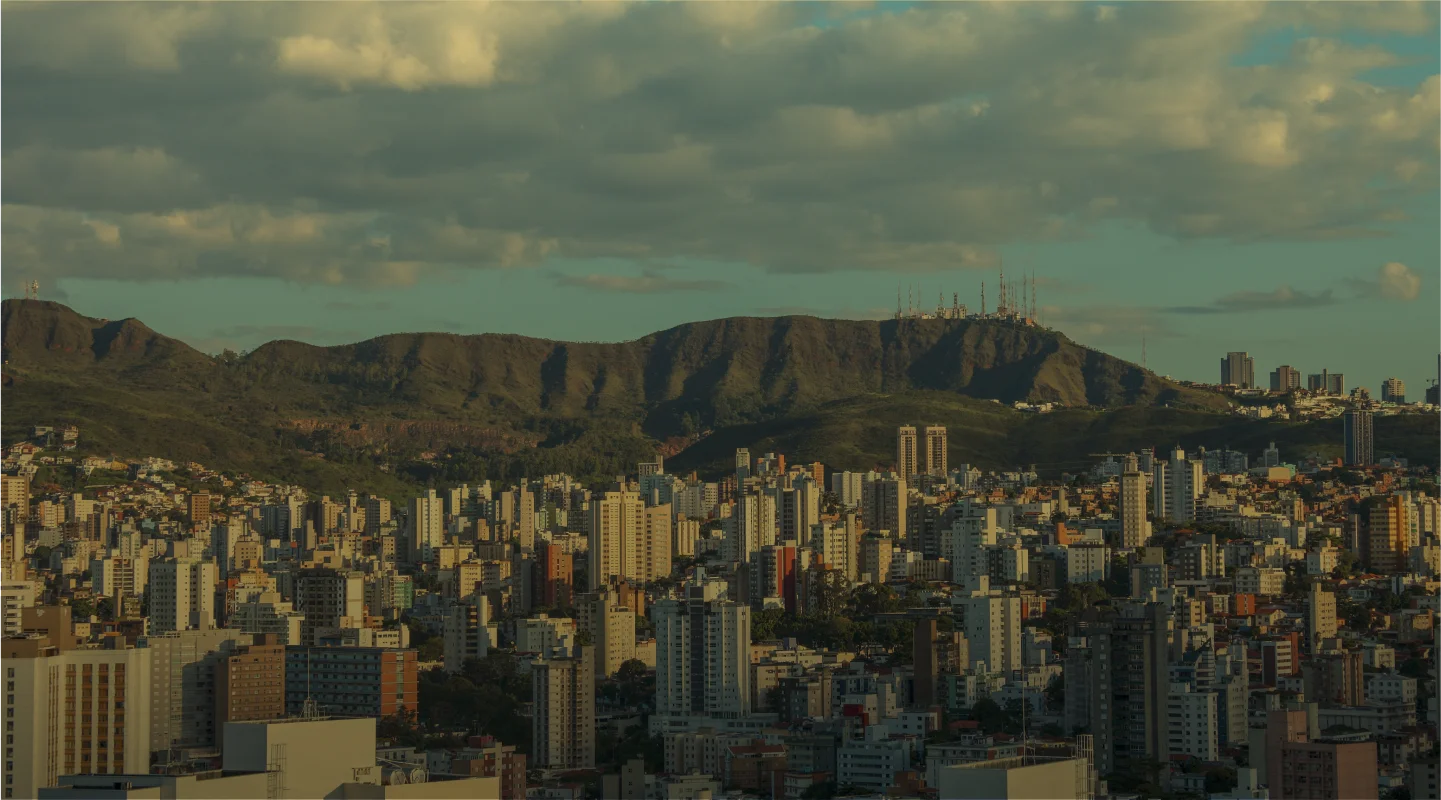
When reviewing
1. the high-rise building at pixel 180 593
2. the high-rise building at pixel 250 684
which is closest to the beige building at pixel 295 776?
the high-rise building at pixel 250 684

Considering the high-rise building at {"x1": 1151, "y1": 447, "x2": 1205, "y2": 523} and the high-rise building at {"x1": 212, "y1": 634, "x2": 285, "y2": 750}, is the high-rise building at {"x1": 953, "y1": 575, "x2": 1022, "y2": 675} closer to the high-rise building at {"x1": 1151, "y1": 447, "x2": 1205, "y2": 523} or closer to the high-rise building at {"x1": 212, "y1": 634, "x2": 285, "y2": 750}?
the high-rise building at {"x1": 212, "y1": 634, "x2": 285, "y2": 750}

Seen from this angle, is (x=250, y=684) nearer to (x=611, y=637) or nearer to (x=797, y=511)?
(x=611, y=637)

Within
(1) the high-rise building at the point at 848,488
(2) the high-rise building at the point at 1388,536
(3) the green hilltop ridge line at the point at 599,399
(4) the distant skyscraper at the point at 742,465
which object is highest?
(3) the green hilltop ridge line at the point at 599,399

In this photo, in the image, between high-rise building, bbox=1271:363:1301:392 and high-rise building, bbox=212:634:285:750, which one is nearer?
high-rise building, bbox=212:634:285:750

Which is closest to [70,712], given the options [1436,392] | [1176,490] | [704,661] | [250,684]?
[250,684]

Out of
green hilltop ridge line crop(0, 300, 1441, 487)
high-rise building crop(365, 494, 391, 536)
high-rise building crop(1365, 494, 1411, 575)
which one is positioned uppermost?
green hilltop ridge line crop(0, 300, 1441, 487)

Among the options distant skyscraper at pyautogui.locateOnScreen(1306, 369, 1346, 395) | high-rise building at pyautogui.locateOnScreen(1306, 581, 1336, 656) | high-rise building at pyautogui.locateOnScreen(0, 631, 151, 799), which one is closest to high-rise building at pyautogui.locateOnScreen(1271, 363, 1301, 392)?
distant skyscraper at pyautogui.locateOnScreen(1306, 369, 1346, 395)

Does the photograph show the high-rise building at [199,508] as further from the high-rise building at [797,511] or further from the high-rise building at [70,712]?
the high-rise building at [70,712]
